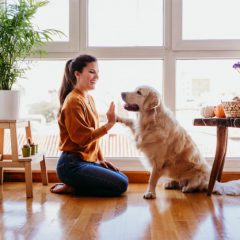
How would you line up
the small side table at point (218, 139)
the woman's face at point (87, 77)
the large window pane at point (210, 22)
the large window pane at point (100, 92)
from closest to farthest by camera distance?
the small side table at point (218, 139) < the woman's face at point (87, 77) < the large window pane at point (210, 22) < the large window pane at point (100, 92)

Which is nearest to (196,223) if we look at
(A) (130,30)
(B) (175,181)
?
(B) (175,181)

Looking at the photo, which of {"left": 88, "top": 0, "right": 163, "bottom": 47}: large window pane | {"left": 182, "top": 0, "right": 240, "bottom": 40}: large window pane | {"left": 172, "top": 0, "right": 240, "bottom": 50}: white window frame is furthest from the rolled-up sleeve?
{"left": 182, "top": 0, "right": 240, "bottom": 40}: large window pane

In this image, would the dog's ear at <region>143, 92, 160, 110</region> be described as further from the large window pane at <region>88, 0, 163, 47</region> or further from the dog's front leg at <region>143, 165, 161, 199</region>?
the large window pane at <region>88, 0, 163, 47</region>

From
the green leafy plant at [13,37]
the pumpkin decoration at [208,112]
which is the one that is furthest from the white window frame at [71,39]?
the pumpkin decoration at [208,112]

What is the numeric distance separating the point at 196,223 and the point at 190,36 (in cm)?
165

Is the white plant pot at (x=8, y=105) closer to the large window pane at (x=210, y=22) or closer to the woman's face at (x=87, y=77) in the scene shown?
the woman's face at (x=87, y=77)

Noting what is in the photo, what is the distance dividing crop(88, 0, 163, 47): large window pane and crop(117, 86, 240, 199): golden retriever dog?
2.32 feet

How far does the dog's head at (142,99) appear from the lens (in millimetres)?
2414

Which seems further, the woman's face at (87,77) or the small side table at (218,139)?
the woman's face at (87,77)

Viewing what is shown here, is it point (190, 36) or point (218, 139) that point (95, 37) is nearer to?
point (190, 36)

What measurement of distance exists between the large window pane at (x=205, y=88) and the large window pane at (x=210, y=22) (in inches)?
8.7

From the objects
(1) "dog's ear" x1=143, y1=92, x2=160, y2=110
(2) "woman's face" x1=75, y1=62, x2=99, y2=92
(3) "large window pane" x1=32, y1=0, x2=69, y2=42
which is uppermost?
(3) "large window pane" x1=32, y1=0, x2=69, y2=42

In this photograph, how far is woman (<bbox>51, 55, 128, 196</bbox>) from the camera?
2406 millimetres

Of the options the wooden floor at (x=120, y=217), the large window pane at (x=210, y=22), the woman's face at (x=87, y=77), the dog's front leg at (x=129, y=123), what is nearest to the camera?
the wooden floor at (x=120, y=217)
